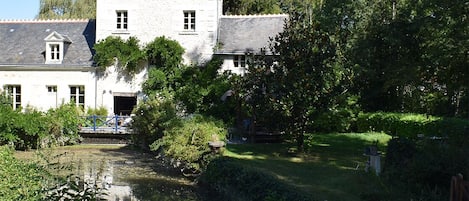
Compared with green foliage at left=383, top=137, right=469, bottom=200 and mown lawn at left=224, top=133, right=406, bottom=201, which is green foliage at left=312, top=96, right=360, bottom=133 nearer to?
mown lawn at left=224, top=133, right=406, bottom=201

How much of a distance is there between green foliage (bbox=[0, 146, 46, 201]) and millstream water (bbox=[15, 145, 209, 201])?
0.70 m

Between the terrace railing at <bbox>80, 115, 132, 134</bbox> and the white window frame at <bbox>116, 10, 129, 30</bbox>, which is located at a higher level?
the white window frame at <bbox>116, 10, 129, 30</bbox>

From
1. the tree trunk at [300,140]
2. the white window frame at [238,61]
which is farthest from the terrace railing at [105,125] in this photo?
the tree trunk at [300,140]

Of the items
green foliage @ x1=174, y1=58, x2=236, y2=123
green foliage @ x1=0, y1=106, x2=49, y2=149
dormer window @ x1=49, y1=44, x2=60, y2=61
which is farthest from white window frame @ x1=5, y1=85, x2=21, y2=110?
green foliage @ x1=174, y1=58, x2=236, y2=123

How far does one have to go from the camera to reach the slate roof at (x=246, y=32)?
92.9ft

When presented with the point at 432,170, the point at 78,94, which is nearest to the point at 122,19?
the point at 78,94

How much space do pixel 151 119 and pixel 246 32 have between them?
11219mm

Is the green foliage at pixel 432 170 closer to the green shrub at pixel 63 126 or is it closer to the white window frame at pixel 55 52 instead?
the green shrub at pixel 63 126

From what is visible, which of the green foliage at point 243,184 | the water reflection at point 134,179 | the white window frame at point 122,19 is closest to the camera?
the green foliage at point 243,184

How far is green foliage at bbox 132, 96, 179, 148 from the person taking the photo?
62.8 ft

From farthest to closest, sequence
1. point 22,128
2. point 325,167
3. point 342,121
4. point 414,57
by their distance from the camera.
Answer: point 342,121
point 414,57
point 22,128
point 325,167

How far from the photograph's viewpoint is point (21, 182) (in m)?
7.85

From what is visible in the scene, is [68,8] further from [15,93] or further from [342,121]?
[342,121]

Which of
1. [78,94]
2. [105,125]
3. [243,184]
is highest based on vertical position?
[78,94]
